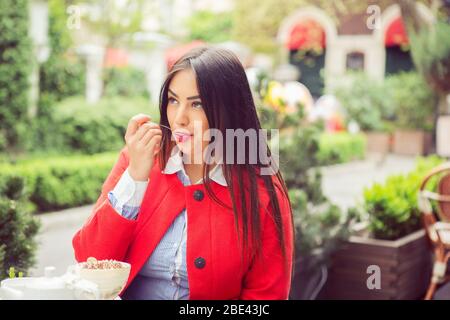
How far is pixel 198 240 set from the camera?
1726 mm

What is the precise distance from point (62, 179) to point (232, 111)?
659 centimetres

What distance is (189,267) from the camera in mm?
1709

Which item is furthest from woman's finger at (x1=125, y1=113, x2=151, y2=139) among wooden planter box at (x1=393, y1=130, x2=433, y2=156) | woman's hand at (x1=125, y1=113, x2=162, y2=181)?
wooden planter box at (x1=393, y1=130, x2=433, y2=156)

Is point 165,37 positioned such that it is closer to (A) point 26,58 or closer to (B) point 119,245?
(A) point 26,58

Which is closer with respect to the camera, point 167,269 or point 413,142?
point 167,269

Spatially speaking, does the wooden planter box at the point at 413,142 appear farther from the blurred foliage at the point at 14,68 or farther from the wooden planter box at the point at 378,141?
the blurred foliage at the point at 14,68

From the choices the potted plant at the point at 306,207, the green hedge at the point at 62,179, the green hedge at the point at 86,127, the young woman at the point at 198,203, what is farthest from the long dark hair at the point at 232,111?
the green hedge at the point at 86,127

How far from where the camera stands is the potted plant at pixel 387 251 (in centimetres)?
386

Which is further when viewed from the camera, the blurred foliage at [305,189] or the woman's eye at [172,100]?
the blurred foliage at [305,189]

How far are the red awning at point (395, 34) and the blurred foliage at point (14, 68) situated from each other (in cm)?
1174

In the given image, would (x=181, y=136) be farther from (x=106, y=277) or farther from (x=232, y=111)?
(x=106, y=277)

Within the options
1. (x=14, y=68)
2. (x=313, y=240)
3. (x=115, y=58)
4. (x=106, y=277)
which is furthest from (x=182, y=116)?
(x=115, y=58)

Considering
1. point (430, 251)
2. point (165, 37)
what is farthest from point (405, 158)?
point (430, 251)

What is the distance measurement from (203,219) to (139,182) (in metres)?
0.20
